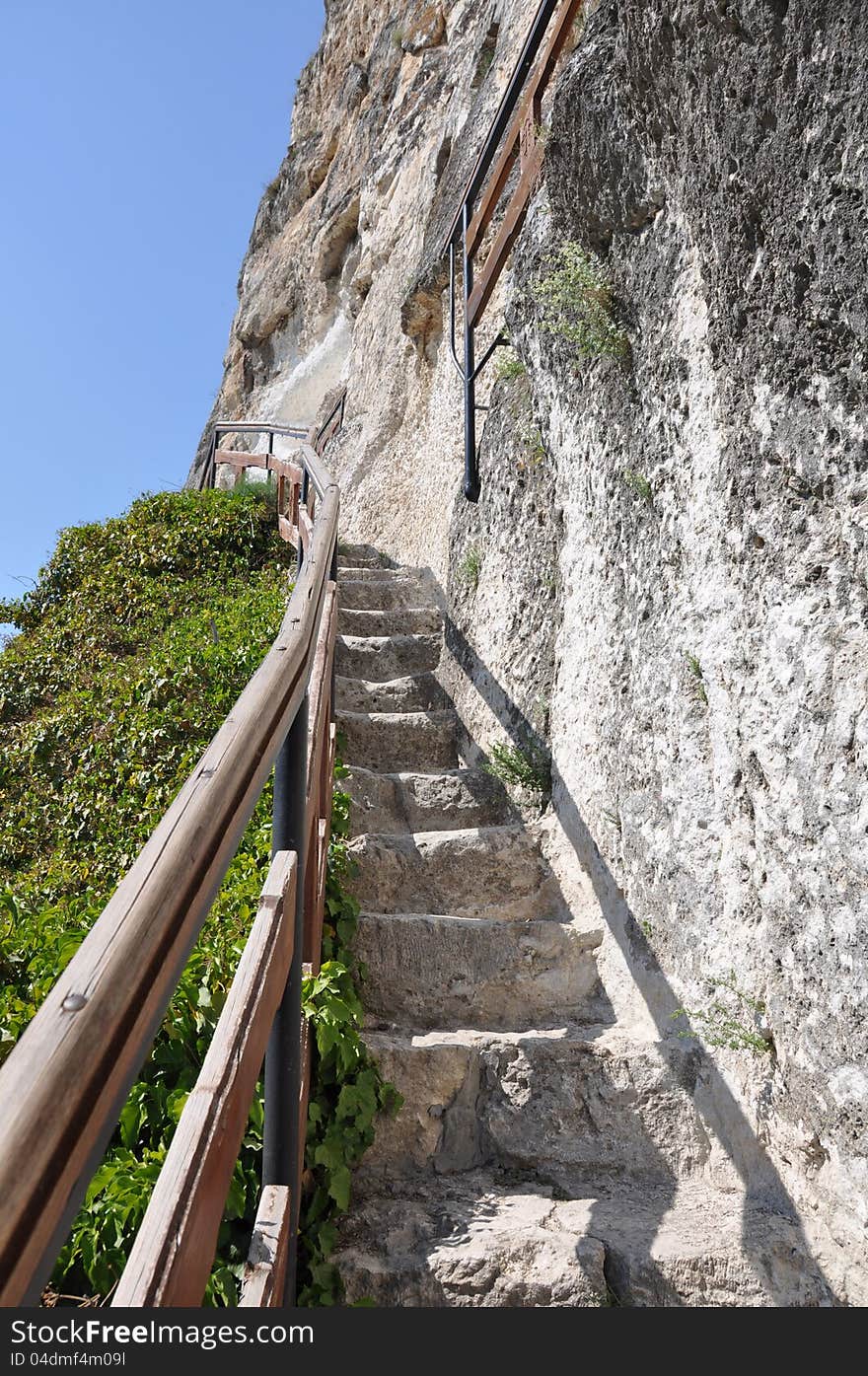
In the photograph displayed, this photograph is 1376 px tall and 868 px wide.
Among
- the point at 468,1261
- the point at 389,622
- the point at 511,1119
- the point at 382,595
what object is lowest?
the point at 468,1261

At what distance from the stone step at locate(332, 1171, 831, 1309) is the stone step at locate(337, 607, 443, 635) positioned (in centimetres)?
362

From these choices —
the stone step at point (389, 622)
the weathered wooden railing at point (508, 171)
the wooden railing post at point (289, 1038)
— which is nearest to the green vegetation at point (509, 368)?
the weathered wooden railing at point (508, 171)

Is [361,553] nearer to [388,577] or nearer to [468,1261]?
[388,577]

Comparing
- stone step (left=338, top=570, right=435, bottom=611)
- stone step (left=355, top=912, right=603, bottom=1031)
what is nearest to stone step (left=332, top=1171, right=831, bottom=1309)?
stone step (left=355, top=912, right=603, bottom=1031)

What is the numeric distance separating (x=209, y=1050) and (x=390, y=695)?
3.44 m

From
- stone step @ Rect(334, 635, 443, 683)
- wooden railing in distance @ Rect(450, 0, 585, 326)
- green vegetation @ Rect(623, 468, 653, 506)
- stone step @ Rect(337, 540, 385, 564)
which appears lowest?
stone step @ Rect(334, 635, 443, 683)

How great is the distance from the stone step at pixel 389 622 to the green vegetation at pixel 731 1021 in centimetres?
325

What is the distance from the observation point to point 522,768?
3816 millimetres

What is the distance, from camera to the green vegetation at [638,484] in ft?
9.78

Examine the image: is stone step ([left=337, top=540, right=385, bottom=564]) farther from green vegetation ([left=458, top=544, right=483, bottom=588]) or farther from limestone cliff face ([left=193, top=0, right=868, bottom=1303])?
limestone cliff face ([left=193, top=0, right=868, bottom=1303])

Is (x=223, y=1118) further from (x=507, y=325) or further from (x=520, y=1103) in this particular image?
(x=507, y=325)

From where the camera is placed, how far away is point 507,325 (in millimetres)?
4305

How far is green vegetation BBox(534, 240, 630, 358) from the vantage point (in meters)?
3.14

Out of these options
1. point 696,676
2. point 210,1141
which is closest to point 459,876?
point 696,676
